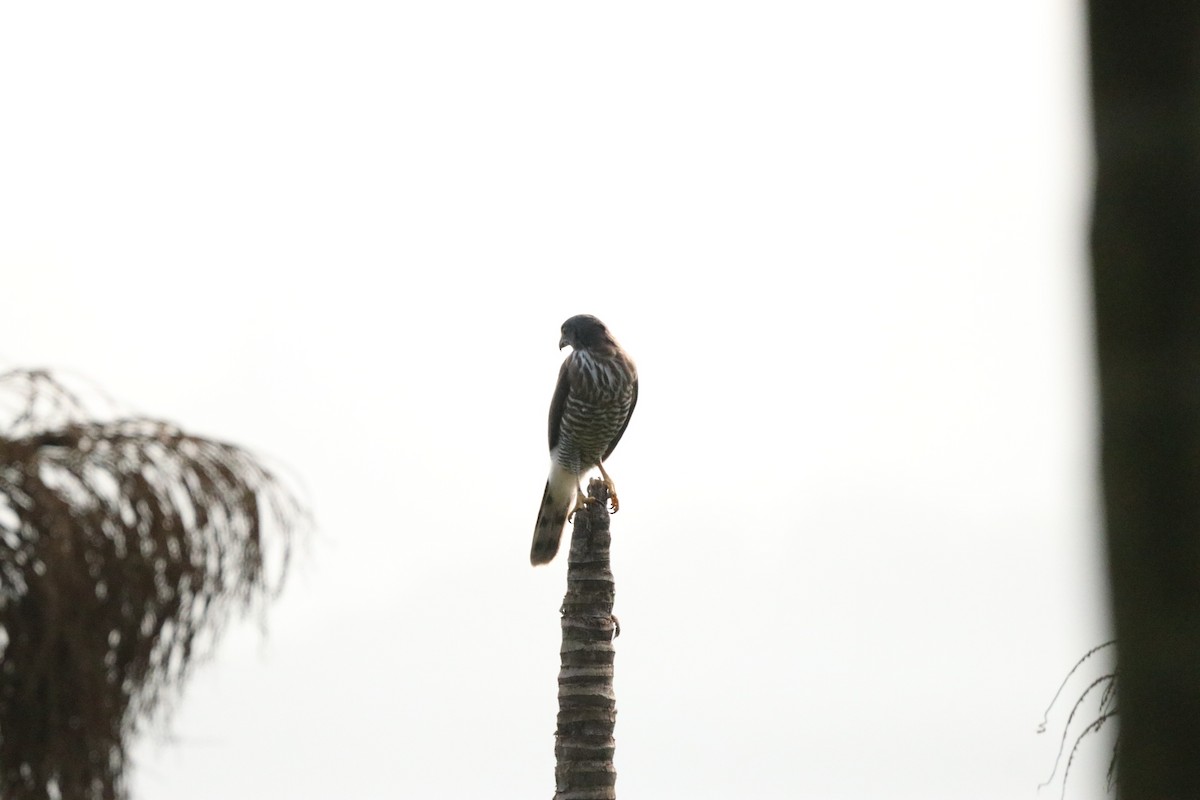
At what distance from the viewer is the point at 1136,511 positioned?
7.33 ft

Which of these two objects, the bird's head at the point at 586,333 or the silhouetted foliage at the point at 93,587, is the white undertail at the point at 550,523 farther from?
the silhouetted foliage at the point at 93,587

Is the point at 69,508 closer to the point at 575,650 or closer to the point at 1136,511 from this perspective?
the point at 1136,511

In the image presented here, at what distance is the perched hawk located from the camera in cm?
1180

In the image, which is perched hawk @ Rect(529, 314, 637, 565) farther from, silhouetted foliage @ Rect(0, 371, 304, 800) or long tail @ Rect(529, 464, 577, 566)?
silhouetted foliage @ Rect(0, 371, 304, 800)

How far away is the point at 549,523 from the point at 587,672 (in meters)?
2.78

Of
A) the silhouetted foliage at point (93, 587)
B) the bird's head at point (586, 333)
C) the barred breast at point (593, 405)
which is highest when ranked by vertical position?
the bird's head at point (586, 333)

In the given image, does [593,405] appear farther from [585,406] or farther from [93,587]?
[93,587]

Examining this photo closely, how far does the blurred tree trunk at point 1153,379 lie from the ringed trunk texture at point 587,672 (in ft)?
25.1

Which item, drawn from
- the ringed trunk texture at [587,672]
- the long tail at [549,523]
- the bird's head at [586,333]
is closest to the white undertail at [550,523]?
the long tail at [549,523]

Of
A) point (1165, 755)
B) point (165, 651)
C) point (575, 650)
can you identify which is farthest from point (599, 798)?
point (1165, 755)

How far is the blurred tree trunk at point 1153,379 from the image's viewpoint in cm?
220

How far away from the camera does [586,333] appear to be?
472 inches

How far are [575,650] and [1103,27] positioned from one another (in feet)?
25.7

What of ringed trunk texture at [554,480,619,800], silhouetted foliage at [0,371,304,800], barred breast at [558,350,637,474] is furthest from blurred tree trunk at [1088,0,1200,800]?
barred breast at [558,350,637,474]
